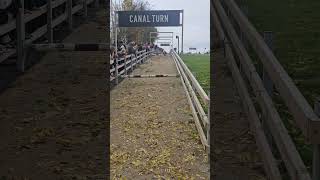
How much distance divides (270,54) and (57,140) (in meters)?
2.85

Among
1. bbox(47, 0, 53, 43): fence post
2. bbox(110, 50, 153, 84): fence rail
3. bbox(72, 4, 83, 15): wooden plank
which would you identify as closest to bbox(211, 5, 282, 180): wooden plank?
bbox(47, 0, 53, 43): fence post

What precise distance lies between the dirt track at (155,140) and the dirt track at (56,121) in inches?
16.0

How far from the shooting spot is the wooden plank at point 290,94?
303cm

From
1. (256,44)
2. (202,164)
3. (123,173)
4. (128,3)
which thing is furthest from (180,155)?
(128,3)

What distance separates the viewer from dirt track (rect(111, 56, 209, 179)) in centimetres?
628

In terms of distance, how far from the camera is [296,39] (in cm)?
1070

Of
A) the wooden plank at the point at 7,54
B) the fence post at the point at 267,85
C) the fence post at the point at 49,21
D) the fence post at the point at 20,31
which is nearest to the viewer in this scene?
the fence post at the point at 267,85

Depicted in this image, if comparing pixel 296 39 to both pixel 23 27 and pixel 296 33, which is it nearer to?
pixel 296 33

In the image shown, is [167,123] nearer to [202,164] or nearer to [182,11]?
[202,164]

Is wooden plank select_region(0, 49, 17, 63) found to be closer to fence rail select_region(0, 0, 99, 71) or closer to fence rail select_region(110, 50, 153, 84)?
fence rail select_region(0, 0, 99, 71)

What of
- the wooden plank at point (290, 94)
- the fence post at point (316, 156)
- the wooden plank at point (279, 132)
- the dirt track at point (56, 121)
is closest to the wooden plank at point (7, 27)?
the dirt track at point (56, 121)

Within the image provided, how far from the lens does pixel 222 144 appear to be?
6434mm

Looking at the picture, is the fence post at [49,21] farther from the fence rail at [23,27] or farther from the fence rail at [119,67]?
the fence rail at [119,67]

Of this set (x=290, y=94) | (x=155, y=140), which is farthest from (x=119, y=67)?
(x=290, y=94)
